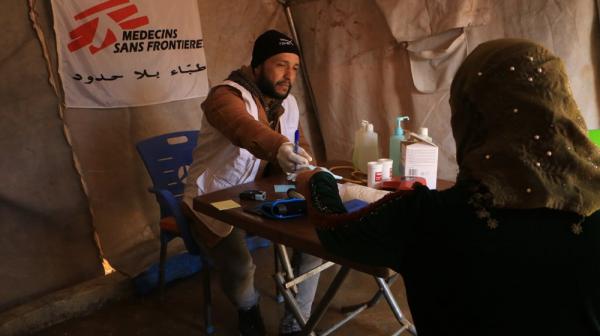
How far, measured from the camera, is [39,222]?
246 cm

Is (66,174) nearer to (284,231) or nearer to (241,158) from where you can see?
(241,158)

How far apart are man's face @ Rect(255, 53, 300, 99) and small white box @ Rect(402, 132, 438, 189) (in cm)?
66

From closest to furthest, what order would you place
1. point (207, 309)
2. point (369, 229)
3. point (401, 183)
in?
1. point (369, 229)
2. point (401, 183)
3. point (207, 309)

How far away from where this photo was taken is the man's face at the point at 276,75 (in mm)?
1990

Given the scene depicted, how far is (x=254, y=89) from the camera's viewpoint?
1941 millimetres

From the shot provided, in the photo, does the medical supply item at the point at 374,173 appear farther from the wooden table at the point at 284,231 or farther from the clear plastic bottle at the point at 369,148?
the wooden table at the point at 284,231

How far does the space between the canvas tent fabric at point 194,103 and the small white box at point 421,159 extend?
48.6 inches

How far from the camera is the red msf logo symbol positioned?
246 cm

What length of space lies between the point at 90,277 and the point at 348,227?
7.46ft

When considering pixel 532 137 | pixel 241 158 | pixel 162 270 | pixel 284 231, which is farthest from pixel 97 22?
pixel 532 137

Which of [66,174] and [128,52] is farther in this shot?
[128,52]

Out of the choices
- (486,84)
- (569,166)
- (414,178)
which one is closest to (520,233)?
(569,166)

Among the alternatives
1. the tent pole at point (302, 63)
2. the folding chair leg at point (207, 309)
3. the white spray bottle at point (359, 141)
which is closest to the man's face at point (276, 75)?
the white spray bottle at point (359, 141)

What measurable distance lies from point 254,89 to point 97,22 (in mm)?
1225
